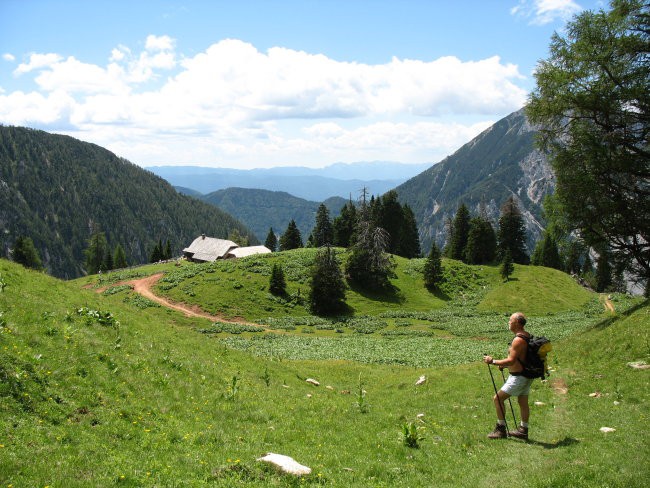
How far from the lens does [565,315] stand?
53.1m

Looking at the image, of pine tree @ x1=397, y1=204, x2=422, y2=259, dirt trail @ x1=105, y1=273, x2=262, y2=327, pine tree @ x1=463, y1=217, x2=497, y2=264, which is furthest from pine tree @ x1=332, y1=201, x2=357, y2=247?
dirt trail @ x1=105, y1=273, x2=262, y2=327

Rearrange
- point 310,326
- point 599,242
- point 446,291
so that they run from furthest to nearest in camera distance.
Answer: point 446,291, point 310,326, point 599,242

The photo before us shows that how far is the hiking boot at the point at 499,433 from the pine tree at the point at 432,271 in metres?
57.1

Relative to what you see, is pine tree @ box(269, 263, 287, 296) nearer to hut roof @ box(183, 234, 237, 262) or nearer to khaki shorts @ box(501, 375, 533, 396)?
hut roof @ box(183, 234, 237, 262)

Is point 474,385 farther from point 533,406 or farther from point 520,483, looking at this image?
point 520,483

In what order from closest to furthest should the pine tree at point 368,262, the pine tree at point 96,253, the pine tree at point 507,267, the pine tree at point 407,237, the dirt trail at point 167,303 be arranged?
the dirt trail at point 167,303 → the pine tree at point 368,262 → the pine tree at point 507,267 → the pine tree at point 407,237 → the pine tree at point 96,253

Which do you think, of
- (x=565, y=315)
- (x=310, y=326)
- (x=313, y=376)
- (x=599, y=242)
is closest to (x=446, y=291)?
(x=565, y=315)

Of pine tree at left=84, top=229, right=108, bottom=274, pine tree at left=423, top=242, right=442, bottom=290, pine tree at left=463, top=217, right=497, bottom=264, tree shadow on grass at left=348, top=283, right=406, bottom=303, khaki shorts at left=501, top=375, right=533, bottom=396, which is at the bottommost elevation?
pine tree at left=84, top=229, right=108, bottom=274

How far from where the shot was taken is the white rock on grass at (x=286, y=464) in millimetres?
9320

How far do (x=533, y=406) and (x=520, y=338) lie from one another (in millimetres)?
5696

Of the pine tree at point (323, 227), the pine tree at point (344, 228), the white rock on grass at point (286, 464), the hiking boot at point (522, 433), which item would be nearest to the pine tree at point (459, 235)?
the pine tree at point (344, 228)

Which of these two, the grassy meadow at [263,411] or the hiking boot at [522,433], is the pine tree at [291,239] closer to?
the grassy meadow at [263,411]

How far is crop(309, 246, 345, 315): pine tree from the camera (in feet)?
190

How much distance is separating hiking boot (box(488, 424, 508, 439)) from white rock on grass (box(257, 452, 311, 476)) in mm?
5691
